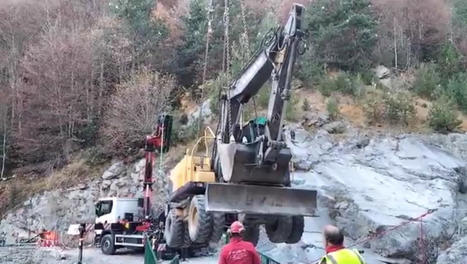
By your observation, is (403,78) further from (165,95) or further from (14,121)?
(14,121)

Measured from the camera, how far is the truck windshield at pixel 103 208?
67.4 feet

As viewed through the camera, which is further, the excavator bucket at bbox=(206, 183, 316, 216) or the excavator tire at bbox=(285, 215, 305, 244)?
the excavator tire at bbox=(285, 215, 305, 244)

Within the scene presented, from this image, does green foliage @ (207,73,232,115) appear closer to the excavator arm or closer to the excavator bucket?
the excavator arm

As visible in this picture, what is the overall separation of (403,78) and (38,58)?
18.5 m

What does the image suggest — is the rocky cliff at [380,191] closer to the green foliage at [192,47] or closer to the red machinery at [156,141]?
the red machinery at [156,141]

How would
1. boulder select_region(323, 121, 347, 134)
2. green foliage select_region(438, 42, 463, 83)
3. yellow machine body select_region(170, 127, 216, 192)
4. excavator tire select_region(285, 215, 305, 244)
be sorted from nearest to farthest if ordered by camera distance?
excavator tire select_region(285, 215, 305, 244), yellow machine body select_region(170, 127, 216, 192), boulder select_region(323, 121, 347, 134), green foliage select_region(438, 42, 463, 83)

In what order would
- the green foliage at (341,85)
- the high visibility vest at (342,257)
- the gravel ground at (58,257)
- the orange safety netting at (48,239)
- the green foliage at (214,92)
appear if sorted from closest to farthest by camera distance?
the high visibility vest at (342,257)
the gravel ground at (58,257)
the orange safety netting at (48,239)
the green foliage at (341,85)
the green foliage at (214,92)

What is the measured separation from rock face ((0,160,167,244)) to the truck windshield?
440 centimetres

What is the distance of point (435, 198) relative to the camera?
62.5 feet

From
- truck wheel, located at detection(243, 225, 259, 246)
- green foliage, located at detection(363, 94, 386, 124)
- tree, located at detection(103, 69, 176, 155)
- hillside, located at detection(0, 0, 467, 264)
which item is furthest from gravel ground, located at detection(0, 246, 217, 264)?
green foliage, located at detection(363, 94, 386, 124)

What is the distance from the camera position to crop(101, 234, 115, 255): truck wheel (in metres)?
19.7

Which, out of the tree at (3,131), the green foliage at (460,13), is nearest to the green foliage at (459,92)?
the green foliage at (460,13)

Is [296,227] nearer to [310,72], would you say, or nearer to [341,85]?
[341,85]

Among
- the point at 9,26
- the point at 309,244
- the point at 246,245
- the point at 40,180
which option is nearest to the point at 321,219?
the point at 309,244
